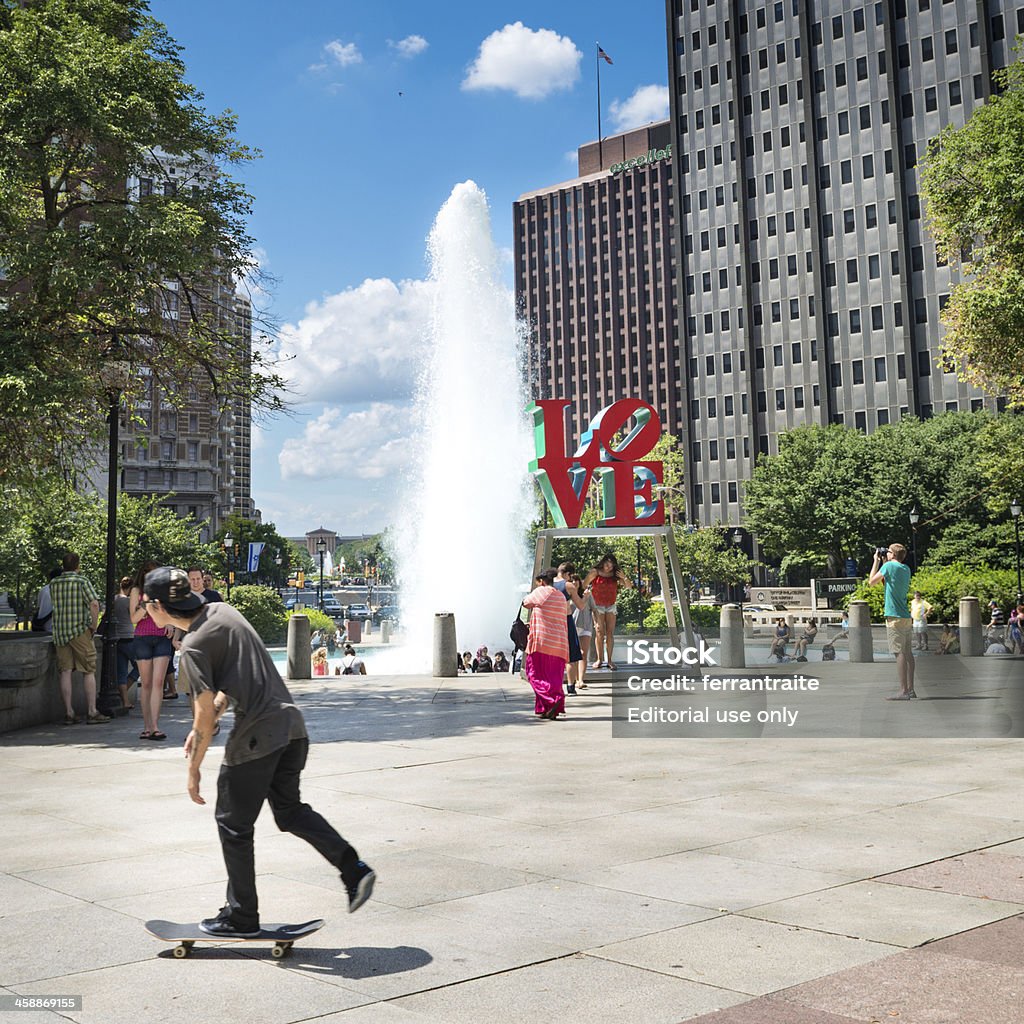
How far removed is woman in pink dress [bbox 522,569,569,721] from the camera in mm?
13734

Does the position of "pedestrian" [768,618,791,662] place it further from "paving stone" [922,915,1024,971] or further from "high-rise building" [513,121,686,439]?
"high-rise building" [513,121,686,439]

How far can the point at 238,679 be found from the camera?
489cm

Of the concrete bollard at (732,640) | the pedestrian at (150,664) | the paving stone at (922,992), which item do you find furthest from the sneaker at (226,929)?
the concrete bollard at (732,640)

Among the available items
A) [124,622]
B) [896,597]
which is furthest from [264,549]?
[896,597]

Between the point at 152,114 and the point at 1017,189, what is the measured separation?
61.4ft

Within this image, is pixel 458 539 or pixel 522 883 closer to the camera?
pixel 522 883

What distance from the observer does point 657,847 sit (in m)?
6.73

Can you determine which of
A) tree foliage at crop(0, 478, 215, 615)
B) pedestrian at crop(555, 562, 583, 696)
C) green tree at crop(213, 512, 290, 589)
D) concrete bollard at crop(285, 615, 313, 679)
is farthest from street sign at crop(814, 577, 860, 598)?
green tree at crop(213, 512, 290, 589)

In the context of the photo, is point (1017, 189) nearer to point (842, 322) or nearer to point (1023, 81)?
point (1023, 81)

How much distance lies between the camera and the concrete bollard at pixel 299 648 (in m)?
21.1

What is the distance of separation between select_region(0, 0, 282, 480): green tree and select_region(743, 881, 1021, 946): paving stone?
1121cm

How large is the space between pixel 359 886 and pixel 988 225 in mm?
25394

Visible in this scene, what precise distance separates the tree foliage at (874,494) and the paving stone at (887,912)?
5355cm

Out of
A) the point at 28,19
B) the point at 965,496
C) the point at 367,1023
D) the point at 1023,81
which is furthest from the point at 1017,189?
the point at 965,496
